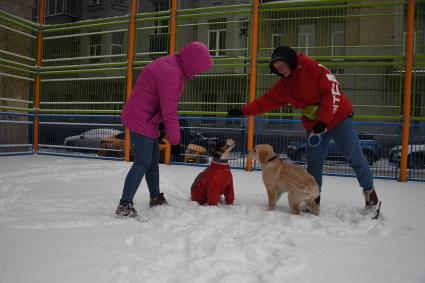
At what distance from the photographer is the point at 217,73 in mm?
8156

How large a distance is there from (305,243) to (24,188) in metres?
3.71

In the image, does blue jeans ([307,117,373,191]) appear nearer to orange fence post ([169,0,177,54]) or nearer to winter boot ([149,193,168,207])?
winter boot ([149,193,168,207])

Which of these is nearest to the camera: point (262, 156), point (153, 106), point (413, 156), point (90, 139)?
point (153, 106)

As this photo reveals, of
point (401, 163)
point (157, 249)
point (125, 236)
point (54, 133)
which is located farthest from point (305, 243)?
point (54, 133)

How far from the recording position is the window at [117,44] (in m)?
8.97

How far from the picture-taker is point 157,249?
2.38m

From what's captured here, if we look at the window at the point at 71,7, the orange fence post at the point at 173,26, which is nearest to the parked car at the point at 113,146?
the orange fence post at the point at 173,26

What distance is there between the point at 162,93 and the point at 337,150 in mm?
5221

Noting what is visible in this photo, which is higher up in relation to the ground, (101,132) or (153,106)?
(153,106)

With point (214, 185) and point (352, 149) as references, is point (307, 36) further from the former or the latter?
point (214, 185)

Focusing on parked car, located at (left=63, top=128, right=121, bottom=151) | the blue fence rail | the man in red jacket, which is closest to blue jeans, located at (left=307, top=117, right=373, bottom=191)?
the man in red jacket

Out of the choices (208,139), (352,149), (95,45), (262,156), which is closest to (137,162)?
(262,156)

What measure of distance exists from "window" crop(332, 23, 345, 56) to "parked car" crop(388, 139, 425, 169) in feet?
7.55

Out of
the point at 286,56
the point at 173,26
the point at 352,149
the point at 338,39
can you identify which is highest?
the point at 173,26
